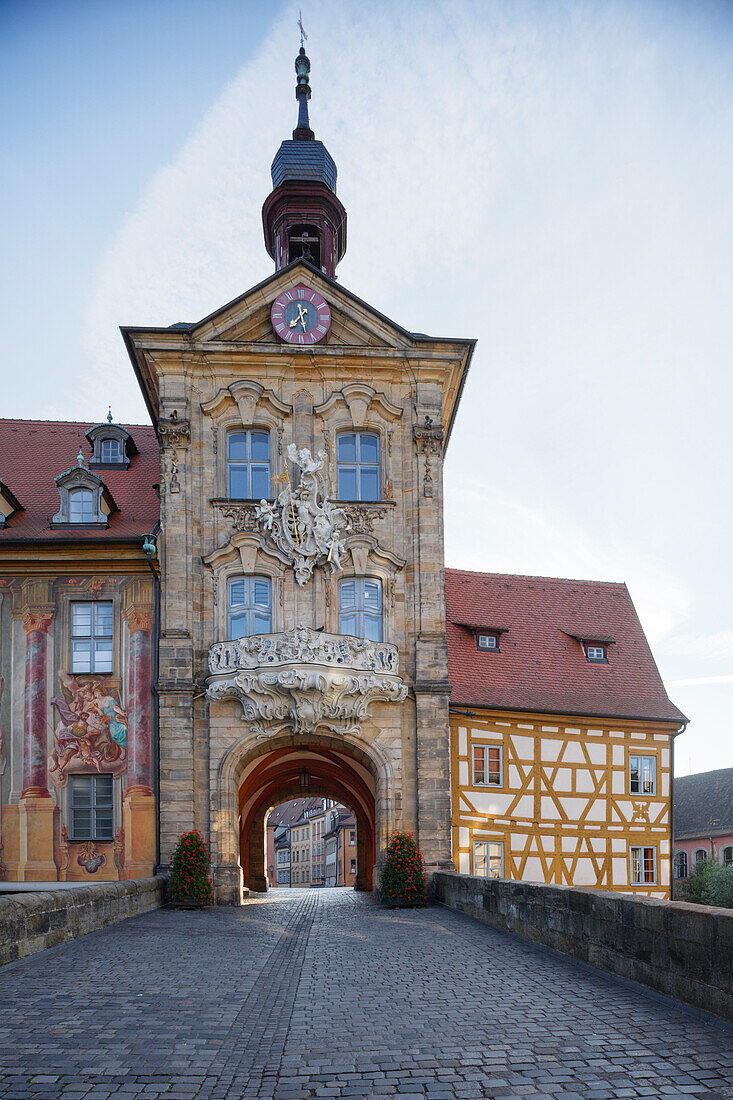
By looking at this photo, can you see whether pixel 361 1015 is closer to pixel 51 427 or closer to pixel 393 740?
pixel 393 740

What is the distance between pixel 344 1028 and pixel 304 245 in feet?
83.4

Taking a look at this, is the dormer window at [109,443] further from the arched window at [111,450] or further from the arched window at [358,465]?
the arched window at [358,465]

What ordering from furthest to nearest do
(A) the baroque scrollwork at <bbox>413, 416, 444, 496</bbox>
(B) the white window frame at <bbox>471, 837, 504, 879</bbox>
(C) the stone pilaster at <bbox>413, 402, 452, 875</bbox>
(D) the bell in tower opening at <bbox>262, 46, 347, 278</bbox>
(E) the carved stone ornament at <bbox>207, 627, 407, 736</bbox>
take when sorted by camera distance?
(D) the bell in tower opening at <bbox>262, 46, 347, 278</bbox>
(B) the white window frame at <bbox>471, 837, 504, 879</bbox>
(A) the baroque scrollwork at <bbox>413, 416, 444, 496</bbox>
(C) the stone pilaster at <bbox>413, 402, 452, 875</bbox>
(E) the carved stone ornament at <bbox>207, 627, 407, 736</bbox>

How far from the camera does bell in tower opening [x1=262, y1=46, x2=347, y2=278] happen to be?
30406mm

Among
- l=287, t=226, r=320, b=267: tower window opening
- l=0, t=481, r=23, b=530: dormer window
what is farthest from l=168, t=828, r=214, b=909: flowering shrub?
l=287, t=226, r=320, b=267: tower window opening

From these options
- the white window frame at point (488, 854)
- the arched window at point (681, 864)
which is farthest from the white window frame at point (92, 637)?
the arched window at point (681, 864)

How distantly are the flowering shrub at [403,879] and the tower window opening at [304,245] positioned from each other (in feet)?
54.5

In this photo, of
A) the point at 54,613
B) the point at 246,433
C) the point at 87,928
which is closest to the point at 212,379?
the point at 246,433

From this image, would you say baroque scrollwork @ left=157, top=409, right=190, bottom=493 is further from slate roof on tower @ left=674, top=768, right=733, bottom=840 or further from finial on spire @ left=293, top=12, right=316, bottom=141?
slate roof on tower @ left=674, top=768, right=733, bottom=840

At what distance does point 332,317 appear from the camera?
26094 mm

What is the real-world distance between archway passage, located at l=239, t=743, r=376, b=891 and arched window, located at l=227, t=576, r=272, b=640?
10.3 ft

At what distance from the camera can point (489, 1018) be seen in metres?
8.44

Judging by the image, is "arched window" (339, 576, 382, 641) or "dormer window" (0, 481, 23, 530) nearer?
"arched window" (339, 576, 382, 641)

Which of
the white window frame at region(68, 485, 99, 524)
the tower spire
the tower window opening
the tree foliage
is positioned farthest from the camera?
the tree foliage
